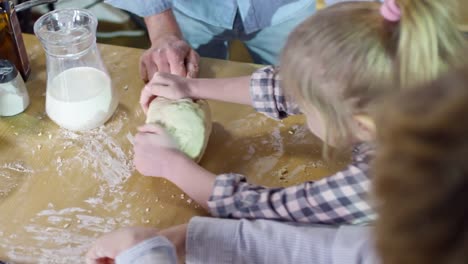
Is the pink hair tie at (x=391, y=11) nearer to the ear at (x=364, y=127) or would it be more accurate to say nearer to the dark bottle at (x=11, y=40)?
the ear at (x=364, y=127)

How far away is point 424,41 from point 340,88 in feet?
0.39

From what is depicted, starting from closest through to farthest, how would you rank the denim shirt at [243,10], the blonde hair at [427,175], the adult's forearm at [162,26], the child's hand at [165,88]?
1. the blonde hair at [427,175]
2. the child's hand at [165,88]
3. the adult's forearm at [162,26]
4. the denim shirt at [243,10]

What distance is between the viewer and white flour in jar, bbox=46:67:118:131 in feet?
3.21

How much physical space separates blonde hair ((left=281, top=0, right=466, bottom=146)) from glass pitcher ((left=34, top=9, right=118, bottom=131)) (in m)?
0.36

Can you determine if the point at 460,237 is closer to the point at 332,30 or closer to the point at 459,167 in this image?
the point at 459,167

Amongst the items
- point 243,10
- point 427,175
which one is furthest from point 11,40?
point 427,175

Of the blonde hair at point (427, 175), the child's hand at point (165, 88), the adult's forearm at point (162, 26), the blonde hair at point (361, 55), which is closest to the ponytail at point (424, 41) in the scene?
the blonde hair at point (361, 55)

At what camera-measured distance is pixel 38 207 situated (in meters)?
0.89

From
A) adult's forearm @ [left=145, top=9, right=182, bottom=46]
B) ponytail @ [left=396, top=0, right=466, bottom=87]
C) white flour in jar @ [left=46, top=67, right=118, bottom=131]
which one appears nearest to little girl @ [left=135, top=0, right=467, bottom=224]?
ponytail @ [left=396, top=0, right=466, bottom=87]

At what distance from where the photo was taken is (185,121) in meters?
0.96

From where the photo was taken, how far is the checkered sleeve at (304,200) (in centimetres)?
79

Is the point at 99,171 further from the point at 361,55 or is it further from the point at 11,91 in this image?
the point at 361,55

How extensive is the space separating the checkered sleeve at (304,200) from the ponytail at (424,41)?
0.53ft

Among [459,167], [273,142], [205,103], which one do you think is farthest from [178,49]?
[459,167]
